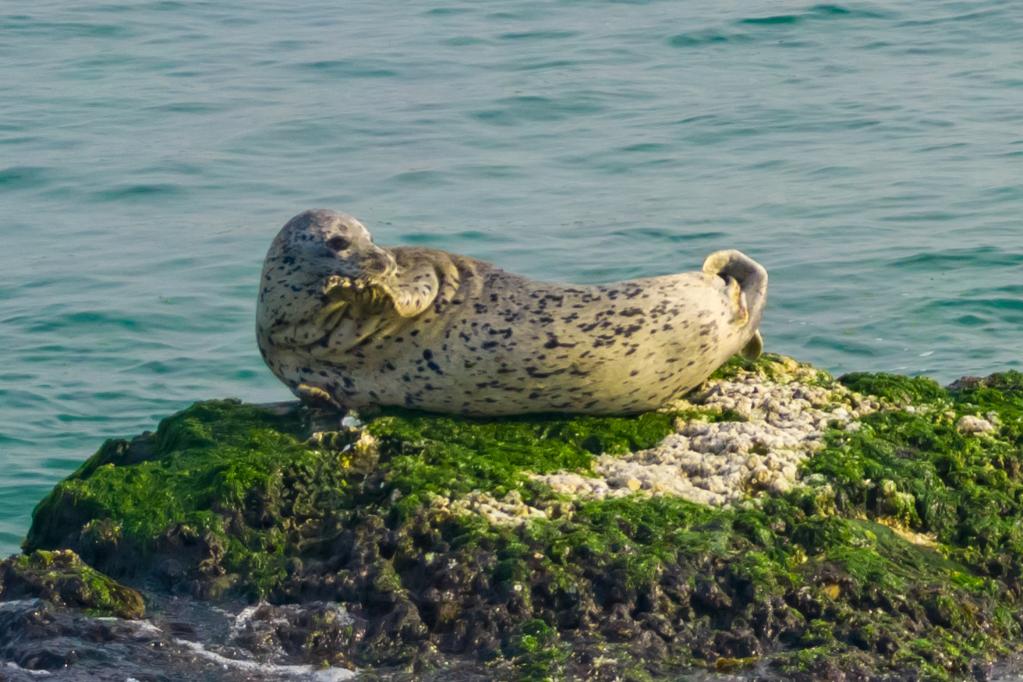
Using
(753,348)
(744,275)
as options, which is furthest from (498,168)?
(753,348)

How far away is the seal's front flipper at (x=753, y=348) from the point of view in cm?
806

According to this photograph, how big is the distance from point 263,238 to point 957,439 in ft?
27.4

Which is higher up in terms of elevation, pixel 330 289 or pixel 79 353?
pixel 330 289

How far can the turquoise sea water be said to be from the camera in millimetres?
12750

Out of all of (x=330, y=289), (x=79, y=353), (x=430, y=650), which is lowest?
(x=79, y=353)

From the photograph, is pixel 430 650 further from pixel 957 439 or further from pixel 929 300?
pixel 929 300

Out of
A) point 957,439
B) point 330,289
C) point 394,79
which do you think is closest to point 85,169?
point 394,79

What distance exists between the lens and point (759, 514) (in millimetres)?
6574

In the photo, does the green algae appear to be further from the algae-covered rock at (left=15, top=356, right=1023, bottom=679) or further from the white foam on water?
the white foam on water

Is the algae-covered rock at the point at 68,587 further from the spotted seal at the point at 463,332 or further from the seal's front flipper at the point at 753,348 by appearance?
the seal's front flipper at the point at 753,348

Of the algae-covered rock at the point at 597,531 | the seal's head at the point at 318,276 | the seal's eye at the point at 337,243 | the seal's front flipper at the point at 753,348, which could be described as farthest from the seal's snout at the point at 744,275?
the seal's eye at the point at 337,243

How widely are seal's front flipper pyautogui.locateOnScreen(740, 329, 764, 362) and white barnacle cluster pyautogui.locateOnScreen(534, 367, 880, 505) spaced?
0.69ft

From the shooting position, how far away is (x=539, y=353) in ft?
24.2

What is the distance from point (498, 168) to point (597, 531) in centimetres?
1014
